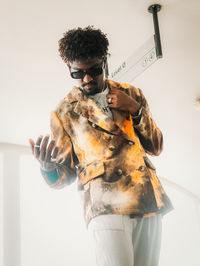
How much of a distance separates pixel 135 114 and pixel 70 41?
1.07ft

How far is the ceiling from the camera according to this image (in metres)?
3.05

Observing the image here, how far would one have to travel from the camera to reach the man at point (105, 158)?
1.12 m

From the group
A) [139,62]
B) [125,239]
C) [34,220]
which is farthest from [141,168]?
[34,220]

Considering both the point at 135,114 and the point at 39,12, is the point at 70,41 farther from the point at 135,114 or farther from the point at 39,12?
the point at 39,12

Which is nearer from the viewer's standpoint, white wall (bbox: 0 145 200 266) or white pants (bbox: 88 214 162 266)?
white pants (bbox: 88 214 162 266)

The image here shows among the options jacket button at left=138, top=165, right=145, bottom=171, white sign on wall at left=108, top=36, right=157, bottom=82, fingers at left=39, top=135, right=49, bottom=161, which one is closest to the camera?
fingers at left=39, top=135, right=49, bottom=161

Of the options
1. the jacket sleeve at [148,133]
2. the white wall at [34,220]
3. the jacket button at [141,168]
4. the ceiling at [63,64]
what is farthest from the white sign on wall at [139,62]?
the white wall at [34,220]

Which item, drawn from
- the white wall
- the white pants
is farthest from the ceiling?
the white pants

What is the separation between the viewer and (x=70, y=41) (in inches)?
51.0

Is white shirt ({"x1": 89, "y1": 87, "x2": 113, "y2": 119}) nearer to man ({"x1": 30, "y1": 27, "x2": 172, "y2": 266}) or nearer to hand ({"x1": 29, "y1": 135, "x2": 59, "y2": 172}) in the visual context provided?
man ({"x1": 30, "y1": 27, "x2": 172, "y2": 266})

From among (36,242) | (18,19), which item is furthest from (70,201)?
(18,19)

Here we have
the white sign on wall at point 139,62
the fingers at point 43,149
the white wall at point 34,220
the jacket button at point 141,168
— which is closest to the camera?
the fingers at point 43,149

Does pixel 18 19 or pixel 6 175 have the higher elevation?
pixel 18 19

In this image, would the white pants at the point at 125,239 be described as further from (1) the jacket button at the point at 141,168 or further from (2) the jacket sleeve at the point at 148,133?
(2) the jacket sleeve at the point at 148,133
